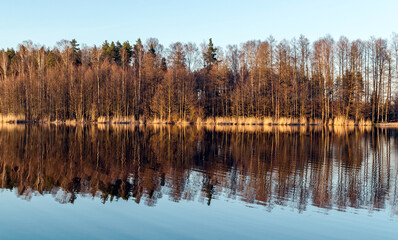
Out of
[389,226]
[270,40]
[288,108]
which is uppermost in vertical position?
[270,40]

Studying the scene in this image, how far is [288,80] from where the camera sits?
49438mm

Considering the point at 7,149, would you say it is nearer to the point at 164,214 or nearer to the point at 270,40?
the point at 164,214

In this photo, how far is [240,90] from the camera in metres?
50.2

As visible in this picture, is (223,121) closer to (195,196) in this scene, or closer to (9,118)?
(9,118)

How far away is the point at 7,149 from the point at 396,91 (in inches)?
1989

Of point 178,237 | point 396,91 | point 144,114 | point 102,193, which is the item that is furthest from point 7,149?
point 396,91

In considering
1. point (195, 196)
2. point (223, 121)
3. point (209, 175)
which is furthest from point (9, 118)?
point (195, 196)

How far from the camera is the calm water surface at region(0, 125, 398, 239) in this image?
6711mm

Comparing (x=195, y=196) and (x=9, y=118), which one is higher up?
(x=9, y=118)

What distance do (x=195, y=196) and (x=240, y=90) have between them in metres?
42.0

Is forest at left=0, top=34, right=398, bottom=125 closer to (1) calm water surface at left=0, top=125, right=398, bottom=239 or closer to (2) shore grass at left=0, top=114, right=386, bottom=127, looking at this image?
(2) shore grass at left=0, top=114, right=386, bottom=127

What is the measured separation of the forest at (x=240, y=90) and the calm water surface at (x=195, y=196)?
33.0m

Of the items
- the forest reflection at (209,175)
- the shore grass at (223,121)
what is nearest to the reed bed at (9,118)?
the shore grass at (223,121)

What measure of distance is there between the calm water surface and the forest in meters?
33.0
